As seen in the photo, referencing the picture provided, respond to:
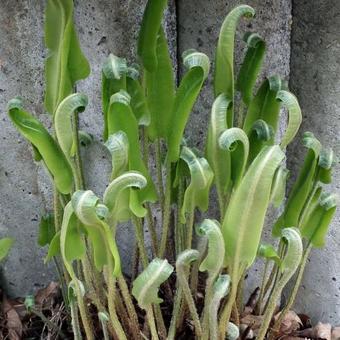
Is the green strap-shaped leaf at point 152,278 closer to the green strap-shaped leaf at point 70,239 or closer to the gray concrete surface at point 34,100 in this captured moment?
the green strap-shaped leaf at point 70,239

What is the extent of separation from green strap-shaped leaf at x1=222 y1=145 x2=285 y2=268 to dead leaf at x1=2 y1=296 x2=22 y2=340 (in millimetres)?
438

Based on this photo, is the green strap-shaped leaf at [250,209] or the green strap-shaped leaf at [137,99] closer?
the green strap-shaped leaf at [250,209]

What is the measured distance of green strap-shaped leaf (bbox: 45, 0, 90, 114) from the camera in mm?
844

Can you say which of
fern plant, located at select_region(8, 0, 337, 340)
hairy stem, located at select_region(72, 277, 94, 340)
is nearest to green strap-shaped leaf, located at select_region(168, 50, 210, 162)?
fern plant, located at select_region(8, 0, 337, 340)

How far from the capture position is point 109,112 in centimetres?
80

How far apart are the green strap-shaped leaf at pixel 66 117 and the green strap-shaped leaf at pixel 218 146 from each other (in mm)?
164

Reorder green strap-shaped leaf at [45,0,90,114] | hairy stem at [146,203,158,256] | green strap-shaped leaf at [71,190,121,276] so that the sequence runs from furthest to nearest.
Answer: hairy stem at [146,203,158,256] < green strap-shaped leaf at [45,0,90,114] < green strap-shaped leaf at [71,190,121,276]

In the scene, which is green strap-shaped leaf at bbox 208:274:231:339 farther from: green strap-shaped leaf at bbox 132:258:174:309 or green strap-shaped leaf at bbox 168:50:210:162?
green strap-shaped leaf at bbox 168:50:210:162

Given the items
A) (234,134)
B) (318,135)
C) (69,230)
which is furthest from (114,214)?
(318,135)

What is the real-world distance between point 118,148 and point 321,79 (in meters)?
0.40

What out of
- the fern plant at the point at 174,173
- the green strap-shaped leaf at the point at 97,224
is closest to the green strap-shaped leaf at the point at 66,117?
the fern plant at the point at 174,173

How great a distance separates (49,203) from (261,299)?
0.38 m

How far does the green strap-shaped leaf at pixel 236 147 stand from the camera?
796mm

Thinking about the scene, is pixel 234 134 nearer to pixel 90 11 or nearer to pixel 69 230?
pixel 69 230
